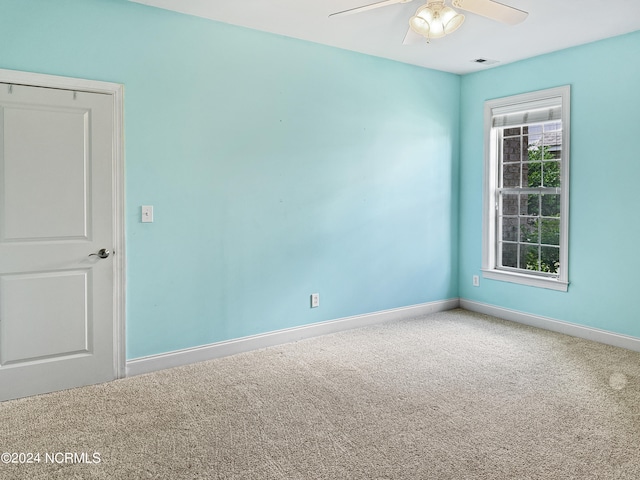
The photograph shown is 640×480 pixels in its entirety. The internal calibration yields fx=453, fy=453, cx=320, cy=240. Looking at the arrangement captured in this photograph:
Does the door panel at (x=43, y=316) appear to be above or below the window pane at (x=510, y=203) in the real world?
below

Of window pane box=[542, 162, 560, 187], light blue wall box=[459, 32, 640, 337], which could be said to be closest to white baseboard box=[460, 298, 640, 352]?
light blue wall box=[459, 32, 640, 337]

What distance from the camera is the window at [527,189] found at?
13.9ft

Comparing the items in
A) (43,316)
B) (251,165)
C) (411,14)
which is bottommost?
(43,316)

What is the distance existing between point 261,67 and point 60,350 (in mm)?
2561

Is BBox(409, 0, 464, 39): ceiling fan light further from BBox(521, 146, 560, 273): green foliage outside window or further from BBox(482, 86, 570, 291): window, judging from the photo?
BBox(521, 146, 560, 273): green foliage outside window

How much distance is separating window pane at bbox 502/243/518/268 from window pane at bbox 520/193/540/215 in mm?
374

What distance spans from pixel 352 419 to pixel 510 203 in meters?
3.20

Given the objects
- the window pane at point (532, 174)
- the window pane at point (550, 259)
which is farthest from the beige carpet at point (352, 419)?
the window pane at point (532, 174)

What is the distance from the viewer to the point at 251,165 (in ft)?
12.1

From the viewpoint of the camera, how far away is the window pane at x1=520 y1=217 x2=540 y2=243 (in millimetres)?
4562

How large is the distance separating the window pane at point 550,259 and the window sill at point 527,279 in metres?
0.15

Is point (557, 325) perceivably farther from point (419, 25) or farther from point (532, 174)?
point (419, 25)

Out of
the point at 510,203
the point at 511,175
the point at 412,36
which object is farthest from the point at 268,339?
the point at 511,175

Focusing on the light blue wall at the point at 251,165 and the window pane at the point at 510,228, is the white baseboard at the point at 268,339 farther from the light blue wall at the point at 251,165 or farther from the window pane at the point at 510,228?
the window pane at the point at 510,228
